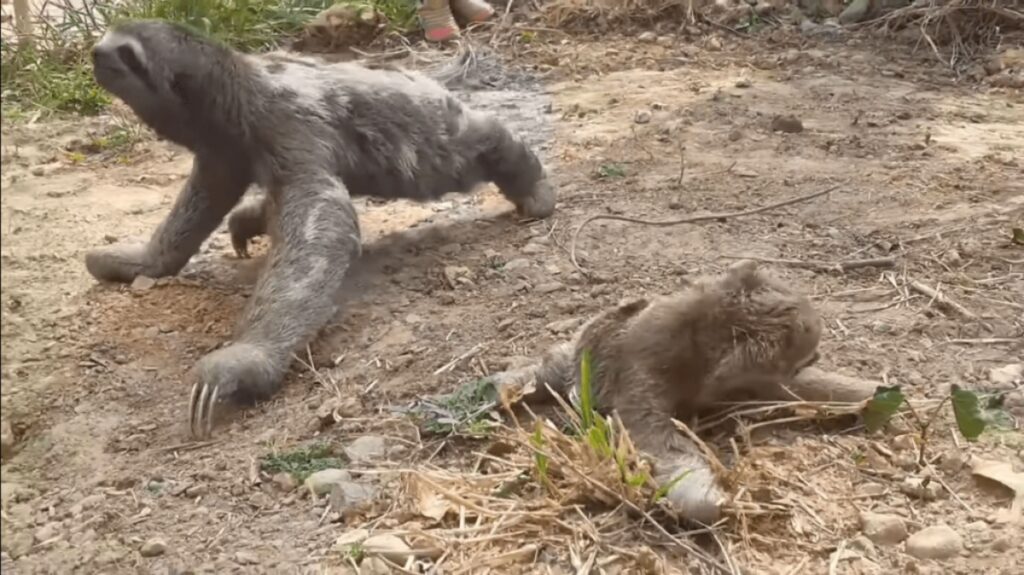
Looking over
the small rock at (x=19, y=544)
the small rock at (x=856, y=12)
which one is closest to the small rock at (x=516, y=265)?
the small rock at (x=19, y=544)

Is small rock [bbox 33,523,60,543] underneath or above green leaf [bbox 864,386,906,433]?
above

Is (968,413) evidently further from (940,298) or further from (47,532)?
(47,532)

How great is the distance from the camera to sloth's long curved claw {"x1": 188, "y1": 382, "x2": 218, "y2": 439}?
2.19 m

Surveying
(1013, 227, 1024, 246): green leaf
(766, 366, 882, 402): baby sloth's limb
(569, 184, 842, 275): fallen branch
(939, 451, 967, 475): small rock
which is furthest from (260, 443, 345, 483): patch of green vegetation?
(1013, 227, 1024, 246): green leaf

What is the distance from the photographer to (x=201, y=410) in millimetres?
2209

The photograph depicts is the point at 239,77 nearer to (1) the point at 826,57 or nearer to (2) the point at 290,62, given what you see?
(2) the point at 290,62

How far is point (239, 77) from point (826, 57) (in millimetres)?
3074

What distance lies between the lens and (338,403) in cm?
225

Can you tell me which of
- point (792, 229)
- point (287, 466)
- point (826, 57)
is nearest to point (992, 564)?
point (287, 466)

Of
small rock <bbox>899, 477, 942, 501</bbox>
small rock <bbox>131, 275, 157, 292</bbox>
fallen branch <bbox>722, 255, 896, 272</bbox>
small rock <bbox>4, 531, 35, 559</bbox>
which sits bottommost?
small rock <bbox>131, 275, 157, 292</bbox>

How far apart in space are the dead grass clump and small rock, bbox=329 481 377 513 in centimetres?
392

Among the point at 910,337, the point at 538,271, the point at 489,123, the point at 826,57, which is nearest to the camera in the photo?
the point at 910,337

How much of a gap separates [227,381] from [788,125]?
7.78 ft

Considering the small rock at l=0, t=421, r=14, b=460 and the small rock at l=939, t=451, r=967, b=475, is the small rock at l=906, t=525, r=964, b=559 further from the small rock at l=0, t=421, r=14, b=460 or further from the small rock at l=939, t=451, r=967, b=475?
the small rock at l=0, t=421, r=14, b=460
